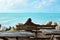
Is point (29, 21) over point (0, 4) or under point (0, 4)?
under

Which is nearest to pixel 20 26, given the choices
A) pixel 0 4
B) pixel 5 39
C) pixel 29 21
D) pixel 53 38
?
pixel 29 21

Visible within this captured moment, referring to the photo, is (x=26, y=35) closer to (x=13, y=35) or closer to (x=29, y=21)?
(x=13, y=35)

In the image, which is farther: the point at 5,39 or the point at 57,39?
the point at 57,39

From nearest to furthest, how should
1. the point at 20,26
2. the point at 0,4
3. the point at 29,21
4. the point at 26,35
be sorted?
the point at 26,35
the point at 20,26
the point at 29,21
the point at 0,4

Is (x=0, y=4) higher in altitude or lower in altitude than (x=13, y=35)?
higher

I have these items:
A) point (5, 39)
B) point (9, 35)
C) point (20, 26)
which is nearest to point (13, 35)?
point (9, 35)

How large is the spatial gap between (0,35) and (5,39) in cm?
55

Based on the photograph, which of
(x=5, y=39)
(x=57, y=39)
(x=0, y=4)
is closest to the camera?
(x=5, y=39)

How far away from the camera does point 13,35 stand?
16.7 ft

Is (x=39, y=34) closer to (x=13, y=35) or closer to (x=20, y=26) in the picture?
(x=20, y=26)

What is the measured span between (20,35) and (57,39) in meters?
1.89

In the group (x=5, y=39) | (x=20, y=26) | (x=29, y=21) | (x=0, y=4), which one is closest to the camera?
(x=5, y=39)

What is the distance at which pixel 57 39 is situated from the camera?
6598 millimetres

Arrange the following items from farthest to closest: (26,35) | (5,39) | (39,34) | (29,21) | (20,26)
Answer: (29,21) < (20,26) < (39,34) < (5,39) < (26,35)
